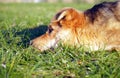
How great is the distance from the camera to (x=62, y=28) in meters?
5.20

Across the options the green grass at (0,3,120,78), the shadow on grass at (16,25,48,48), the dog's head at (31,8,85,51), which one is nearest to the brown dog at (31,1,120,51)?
the dog's head at (31,8,85,51)

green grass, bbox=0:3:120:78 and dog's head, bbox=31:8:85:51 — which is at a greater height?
dog's head, bbox=31:8:85:51

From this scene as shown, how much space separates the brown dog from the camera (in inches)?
200

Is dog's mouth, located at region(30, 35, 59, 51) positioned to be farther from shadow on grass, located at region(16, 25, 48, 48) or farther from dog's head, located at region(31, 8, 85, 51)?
shadow on grass, located at region(16, 25, 48, 48)

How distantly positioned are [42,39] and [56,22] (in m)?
0.36

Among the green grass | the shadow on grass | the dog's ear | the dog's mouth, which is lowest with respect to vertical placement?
the green grass

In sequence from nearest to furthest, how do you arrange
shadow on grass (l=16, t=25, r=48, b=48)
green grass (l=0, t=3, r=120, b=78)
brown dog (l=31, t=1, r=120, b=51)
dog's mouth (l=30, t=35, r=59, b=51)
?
green grass (l=0, t=3, r=120, b=78) → brown dog (l=31, t=1, r=120, b=51) → dog's mouth (l=30, t=35, r=59, b=51) → shadow on grass (l=16, t=25, r=48, b=48)

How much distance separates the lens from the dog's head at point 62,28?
5156 millimetres

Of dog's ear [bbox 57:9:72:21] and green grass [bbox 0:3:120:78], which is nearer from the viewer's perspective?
green grass [bbox 0:3:120:78]

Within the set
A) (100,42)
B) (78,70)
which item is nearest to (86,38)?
(100,42)

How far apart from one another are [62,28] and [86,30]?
380mm

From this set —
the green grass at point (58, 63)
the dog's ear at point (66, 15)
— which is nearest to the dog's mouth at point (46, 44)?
the green grass at point (58, 63)

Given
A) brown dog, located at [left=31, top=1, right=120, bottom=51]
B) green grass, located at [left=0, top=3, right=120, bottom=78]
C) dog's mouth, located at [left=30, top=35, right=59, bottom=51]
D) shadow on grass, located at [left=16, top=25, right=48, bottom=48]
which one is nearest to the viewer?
green grass, located at [left=0, top=3, right=120, bottom=78]

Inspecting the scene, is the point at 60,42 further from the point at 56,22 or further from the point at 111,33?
the point at 111,33
